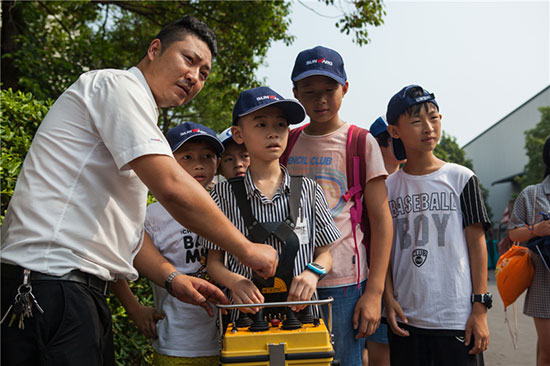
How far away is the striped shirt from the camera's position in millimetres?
2336

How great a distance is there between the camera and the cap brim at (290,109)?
2438mm

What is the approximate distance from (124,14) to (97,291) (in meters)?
11.1

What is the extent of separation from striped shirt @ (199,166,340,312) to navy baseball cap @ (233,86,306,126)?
1.07 ft

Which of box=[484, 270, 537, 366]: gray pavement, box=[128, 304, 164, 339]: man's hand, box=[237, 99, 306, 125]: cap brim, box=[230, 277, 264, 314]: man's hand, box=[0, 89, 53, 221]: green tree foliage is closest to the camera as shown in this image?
box=[230, 277, 264, 314]: man's hand

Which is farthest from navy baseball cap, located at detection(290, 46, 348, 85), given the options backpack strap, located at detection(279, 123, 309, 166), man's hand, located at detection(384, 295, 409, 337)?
man's hand, located at detection(384, 295, 409, 337)

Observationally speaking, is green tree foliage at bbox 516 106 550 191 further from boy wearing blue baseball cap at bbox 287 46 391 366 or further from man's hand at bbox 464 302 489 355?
boy wearing blue baseball cap at bbox 287 46 391 366

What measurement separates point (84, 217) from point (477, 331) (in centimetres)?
222

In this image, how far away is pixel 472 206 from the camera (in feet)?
9.66

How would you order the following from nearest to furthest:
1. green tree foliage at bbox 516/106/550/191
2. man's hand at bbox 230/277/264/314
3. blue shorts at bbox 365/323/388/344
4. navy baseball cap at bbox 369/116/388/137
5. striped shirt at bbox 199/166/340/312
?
man's hand at bbox 230/277/264/314, striped shirt at bbox 199/166/340/312, blue shorts at bbox 365/323/388/344, navy baseball cap at bbox 369/116/388/137, green tree foliage at bbox 516/106/550/191

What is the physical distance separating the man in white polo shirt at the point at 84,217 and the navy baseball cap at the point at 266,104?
627mm

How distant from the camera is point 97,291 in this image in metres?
1.96

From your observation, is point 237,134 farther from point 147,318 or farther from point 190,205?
point 147,318

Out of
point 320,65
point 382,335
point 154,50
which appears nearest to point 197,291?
point 154,50

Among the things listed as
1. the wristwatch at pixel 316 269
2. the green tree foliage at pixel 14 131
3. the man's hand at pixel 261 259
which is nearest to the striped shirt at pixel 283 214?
A: the wristwatch at pixel 316 269
